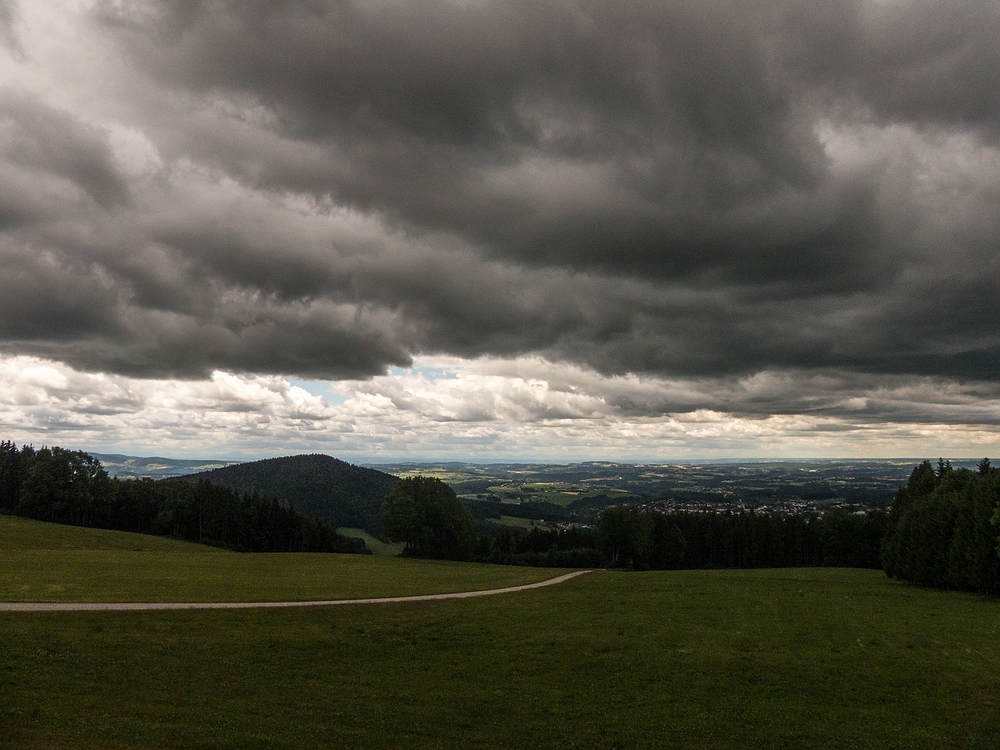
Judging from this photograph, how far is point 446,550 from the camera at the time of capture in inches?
3664

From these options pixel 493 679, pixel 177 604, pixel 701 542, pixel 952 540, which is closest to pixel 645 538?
pixel 701 542

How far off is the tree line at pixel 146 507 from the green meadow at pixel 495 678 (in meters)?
78.4

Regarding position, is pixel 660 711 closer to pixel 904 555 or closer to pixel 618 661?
pixel 618 661

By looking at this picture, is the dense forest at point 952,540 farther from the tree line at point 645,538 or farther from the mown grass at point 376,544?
the mown grass at point 376,544

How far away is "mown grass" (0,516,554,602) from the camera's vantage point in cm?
3544

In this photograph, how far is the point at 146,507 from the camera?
371ft

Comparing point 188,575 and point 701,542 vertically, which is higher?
point 188,575

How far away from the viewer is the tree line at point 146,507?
104 m

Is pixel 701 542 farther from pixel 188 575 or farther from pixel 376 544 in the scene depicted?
pixel 188 575

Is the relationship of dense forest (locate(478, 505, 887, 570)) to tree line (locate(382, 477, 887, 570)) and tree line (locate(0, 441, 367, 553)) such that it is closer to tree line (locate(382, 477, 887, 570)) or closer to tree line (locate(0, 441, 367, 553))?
tree line (locate(382, 477, 887, 570))

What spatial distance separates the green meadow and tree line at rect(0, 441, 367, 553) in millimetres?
78438

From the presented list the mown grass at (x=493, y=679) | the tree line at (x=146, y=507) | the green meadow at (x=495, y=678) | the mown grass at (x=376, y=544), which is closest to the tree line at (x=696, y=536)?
the tree line at (x=146, y=507)

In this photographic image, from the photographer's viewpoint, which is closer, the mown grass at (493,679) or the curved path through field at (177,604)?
the mown grass at (493,679)

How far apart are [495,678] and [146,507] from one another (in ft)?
373
